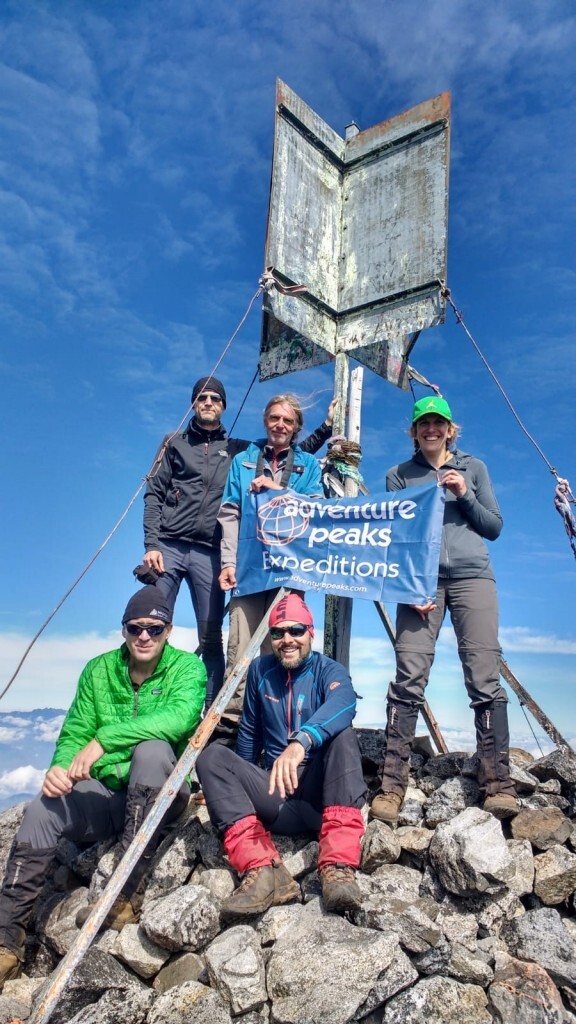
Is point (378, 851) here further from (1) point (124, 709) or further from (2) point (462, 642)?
(1) point (124, 709)

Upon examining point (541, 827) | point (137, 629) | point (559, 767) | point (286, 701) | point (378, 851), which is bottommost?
point (378, 851)

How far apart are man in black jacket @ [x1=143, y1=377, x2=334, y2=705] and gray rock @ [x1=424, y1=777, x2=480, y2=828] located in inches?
97.2

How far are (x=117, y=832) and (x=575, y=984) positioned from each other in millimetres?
3608

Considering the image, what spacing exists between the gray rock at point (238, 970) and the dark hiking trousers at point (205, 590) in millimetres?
2874

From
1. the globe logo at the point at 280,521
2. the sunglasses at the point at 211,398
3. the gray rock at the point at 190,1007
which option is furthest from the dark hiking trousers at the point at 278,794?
the sunglasses at the point at 211,398

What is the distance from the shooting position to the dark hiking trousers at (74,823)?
4980 millimetres

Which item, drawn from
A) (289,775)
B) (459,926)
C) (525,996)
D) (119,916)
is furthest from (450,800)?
(119,916)

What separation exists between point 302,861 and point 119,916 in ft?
4.63

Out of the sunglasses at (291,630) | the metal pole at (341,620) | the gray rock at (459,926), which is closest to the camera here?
the gray rock at (459,926)

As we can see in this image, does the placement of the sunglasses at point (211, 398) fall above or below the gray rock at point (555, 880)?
→ above

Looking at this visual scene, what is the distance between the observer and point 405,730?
586 centimetres

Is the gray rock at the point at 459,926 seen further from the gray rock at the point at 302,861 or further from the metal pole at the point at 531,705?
the metal pole at the point at 531,705

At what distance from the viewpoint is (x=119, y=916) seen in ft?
16.3

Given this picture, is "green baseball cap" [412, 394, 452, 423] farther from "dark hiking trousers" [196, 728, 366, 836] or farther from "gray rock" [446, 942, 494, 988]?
"gray rock" [446, 942, 494, 988]
